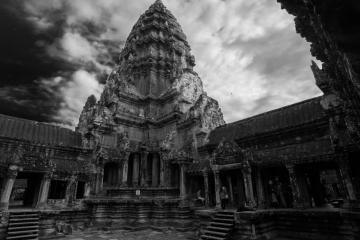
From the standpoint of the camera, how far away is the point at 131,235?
1215 centimetres

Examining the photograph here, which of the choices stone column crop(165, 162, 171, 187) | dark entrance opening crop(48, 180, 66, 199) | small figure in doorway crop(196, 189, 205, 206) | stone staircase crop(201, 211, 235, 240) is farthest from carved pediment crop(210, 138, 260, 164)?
dark entrance opening crop(48, 180, 66, 199)

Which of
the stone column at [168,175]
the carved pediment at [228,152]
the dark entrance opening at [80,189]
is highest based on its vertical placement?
the carved pediment at [228,152]

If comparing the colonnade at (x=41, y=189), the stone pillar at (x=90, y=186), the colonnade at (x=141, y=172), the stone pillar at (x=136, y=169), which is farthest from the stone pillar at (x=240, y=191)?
the colonnade at (x=41, y=189)

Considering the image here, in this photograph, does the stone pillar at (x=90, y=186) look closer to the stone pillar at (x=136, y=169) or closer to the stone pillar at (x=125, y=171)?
the stone pillar at (x=125, y=171)

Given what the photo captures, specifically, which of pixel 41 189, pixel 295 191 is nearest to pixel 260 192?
pixel 295 191

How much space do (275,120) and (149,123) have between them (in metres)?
11.1

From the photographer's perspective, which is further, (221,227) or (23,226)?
(23,226)

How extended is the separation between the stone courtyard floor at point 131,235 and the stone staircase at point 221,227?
1.43m

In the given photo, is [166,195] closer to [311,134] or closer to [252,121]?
[252,121]

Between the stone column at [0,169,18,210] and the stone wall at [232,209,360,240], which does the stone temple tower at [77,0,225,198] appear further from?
the stone wall at [232,209,360,240]

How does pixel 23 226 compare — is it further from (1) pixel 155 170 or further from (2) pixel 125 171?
(1) pixel 155 170

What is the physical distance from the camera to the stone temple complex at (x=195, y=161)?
8258 mm

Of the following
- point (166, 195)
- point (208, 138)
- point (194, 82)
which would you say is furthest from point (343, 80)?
point (194, 82)

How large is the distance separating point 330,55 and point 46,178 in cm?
1468
